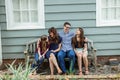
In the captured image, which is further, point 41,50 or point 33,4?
point 33,4

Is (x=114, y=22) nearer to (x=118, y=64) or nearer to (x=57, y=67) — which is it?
(x=118, y=64)

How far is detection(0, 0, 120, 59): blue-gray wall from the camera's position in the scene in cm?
865

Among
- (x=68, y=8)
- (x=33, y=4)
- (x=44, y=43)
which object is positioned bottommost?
(x=44, y=43)

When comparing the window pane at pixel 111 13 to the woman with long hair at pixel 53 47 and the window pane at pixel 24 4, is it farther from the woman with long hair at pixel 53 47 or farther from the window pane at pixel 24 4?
the window pane at pixel 24 4

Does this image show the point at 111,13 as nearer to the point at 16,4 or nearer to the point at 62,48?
the point at 62,48

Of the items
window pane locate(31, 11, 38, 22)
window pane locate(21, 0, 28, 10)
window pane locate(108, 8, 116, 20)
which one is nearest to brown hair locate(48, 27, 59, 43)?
window pane locate(31, 11, 38, 22)

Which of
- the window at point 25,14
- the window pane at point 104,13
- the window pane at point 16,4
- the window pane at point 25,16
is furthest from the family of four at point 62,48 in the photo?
the window pane at point 16,4

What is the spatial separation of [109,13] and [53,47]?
1.83m

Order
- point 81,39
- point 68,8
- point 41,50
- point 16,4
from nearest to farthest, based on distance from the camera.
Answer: point 81,39
point 41,50
point 68,8
point 16,4

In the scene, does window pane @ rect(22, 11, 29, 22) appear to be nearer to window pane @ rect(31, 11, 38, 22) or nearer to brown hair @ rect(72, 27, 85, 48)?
window pane @ rect(31, 11, 38, 22)

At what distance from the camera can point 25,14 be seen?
28.9 ft

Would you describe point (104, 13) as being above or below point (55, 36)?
above

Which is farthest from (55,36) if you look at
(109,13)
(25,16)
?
(109,13)

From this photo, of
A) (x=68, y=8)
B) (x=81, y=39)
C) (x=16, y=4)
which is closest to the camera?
(x=81, y=39)
